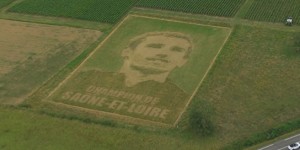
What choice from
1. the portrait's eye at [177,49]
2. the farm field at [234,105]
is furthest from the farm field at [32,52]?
the portrait's eye at [177,49]

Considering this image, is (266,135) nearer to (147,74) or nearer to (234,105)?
(234,105)

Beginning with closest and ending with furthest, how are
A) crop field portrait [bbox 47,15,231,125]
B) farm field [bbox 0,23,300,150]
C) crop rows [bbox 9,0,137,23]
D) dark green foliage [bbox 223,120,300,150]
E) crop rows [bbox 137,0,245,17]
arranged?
dark green foliage [bbox 223,120,300,150]
farm field [bbox 0,23,300,150]
crop field portrait [bbox 47,15,231,125]
crop rows [bbox 137,0,245,17]
crop rows [bbox 9,0,137,23]

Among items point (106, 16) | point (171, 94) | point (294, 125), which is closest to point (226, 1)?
point (106, 16)

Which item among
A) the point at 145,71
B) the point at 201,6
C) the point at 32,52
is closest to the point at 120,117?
the point at 145,71

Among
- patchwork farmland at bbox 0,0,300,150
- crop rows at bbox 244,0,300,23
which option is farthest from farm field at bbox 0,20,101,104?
crop rows at bbox 244,0,300,23

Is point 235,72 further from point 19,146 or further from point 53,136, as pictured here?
point 19,146

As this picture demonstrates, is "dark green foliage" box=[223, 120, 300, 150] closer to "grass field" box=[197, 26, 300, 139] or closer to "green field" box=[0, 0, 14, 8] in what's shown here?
"grass field" box=[197, 26, 300, 139]

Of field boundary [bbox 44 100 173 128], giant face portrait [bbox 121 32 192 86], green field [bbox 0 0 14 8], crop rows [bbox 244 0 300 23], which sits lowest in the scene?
field boundary [bbox 44 100 173 128]
